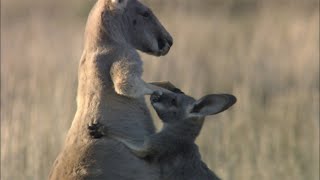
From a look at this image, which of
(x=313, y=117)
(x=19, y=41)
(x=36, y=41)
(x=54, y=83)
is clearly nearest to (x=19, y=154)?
(x=54, y=83)

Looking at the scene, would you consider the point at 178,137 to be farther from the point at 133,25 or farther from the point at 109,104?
the point at 133,25

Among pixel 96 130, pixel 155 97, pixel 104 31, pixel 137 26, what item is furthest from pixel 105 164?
pixel 137 26

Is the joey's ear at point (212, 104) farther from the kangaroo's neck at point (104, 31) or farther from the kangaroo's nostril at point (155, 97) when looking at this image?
the kangaroo's neck at point (104, 31)

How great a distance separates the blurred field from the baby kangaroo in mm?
1589

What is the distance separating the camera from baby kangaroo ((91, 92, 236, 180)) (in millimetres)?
4453

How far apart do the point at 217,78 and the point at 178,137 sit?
565 centimetres

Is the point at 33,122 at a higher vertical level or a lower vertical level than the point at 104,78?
lower

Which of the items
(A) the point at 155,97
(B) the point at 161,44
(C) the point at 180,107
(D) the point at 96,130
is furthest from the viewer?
(B) the point at 161,44

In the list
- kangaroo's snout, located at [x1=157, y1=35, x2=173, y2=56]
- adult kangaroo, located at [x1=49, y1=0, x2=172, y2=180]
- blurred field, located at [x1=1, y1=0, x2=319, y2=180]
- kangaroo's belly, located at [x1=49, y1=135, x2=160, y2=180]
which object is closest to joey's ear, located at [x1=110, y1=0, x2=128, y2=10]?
adult kangaroo, located at [x1=49, y1=0, x2=172, y2=180]

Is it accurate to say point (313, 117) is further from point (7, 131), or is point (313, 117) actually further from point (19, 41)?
point (19, 41)

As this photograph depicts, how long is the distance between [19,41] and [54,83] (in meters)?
3.13

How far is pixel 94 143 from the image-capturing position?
4.38 meters

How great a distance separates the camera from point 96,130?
4.36m

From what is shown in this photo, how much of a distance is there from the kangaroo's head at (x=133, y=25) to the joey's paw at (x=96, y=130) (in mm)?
499
